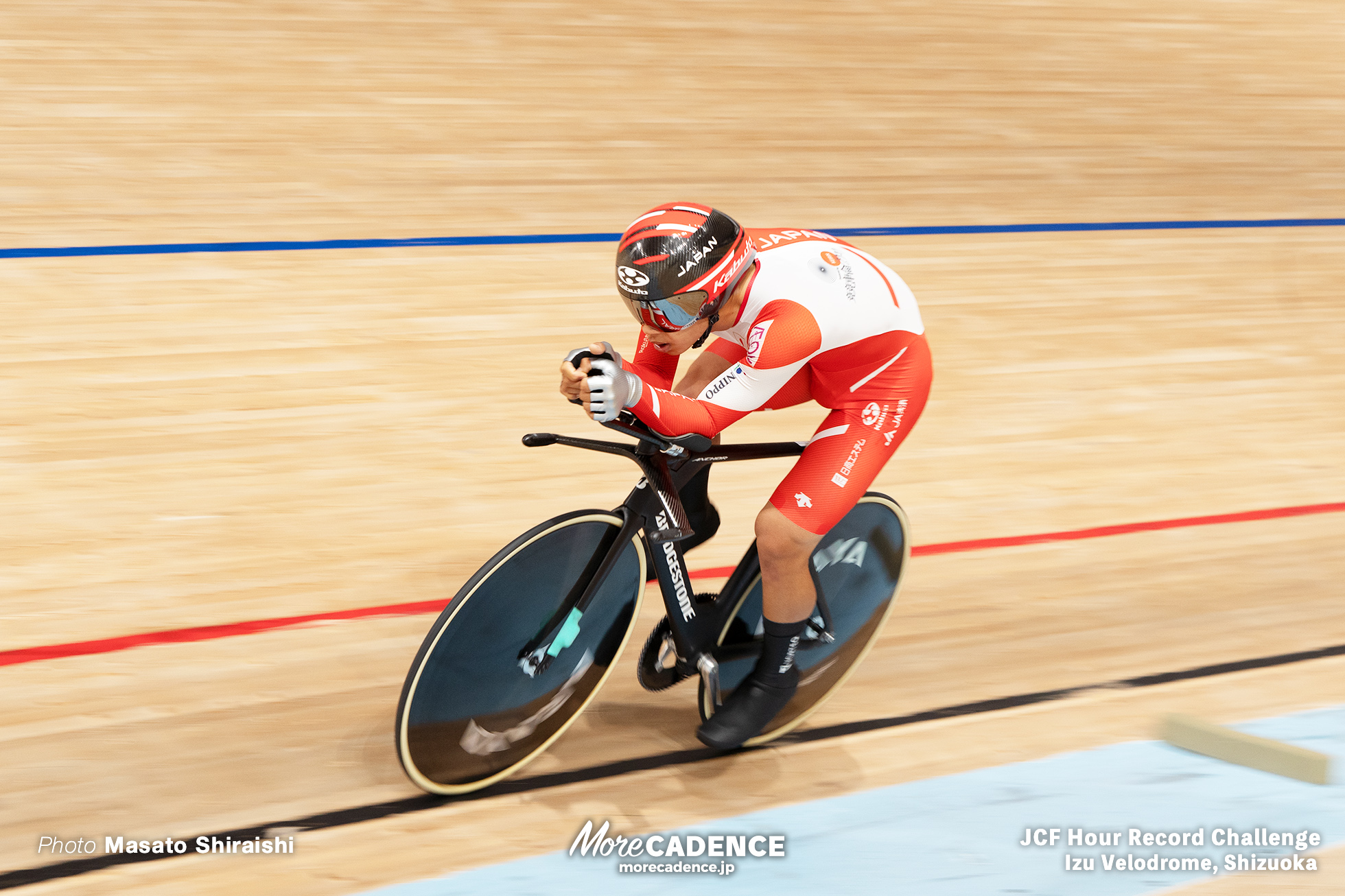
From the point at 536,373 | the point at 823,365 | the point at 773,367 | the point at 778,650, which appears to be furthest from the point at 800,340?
the point at 536,373

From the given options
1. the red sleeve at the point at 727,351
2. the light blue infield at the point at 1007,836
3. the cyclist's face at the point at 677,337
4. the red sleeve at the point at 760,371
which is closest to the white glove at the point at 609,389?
the red sleeve at the point at 760,371

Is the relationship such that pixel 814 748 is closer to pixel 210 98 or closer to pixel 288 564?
pixel 288 564

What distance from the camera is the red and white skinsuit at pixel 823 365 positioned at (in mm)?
1939

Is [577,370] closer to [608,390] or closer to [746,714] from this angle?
[608,390]

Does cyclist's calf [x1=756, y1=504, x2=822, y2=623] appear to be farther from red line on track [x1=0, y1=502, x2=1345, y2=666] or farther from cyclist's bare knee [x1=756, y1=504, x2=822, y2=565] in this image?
red line on track [x1=0, y1=502, x2=1345, y2=666]

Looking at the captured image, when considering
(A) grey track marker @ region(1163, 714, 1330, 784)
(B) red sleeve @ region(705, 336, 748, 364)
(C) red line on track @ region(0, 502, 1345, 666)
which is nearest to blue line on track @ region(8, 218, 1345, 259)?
(C) red line on track @ region(0, 502, 1345, 666)

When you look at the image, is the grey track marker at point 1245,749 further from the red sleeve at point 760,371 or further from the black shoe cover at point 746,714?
the red sleeve at point 760,371

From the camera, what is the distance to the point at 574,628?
82.2 inches

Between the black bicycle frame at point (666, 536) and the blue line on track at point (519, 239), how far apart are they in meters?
2.69

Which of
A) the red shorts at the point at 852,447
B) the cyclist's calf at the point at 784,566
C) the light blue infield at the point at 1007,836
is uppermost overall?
the red shorts at the point at 852,447

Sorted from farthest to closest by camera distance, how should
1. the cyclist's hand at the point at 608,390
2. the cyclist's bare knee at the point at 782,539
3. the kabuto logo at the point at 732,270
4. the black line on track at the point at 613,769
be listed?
the cyclist's bare knee at the point at 782,539
the kabuto logo at the point at 732,270
the black line on track at the point at 613,769
the cyclist's hand at the point at 608,390

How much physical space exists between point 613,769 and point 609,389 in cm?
85

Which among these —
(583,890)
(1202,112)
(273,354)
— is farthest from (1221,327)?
(583,890)

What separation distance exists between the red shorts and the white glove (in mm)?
457
